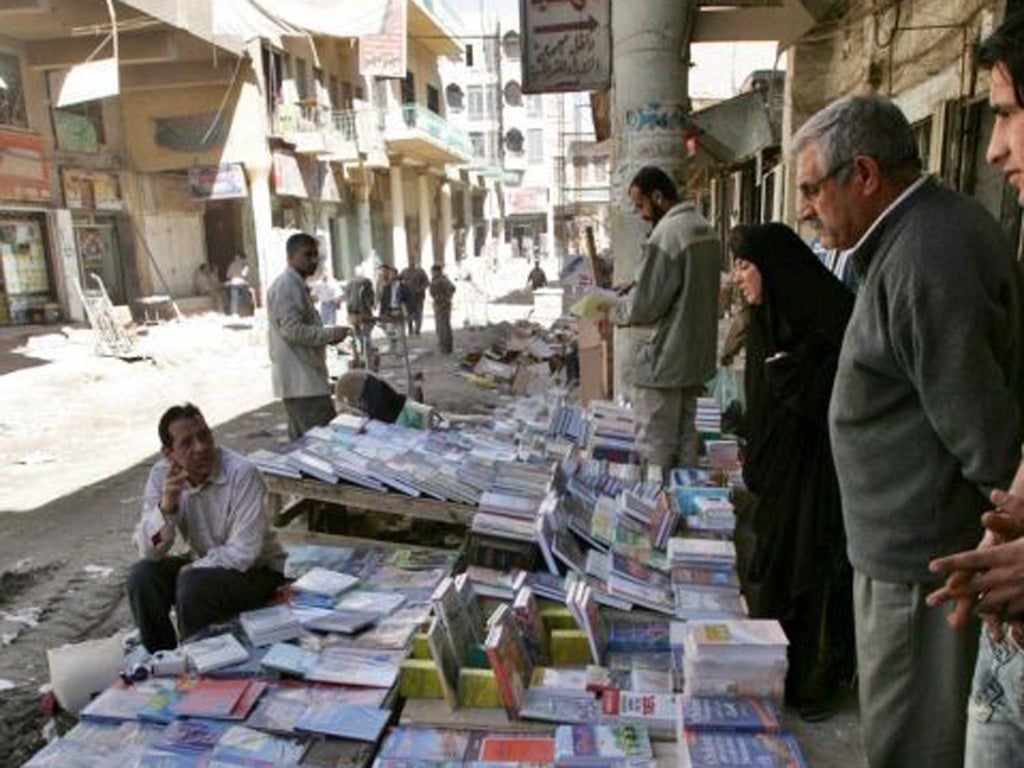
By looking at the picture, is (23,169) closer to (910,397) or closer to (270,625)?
(270,625)

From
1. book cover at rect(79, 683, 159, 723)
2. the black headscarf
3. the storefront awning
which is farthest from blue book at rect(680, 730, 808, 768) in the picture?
the storefront awning

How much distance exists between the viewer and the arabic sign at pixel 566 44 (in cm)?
543

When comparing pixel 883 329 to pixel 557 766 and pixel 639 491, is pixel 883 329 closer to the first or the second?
pixel 557 766

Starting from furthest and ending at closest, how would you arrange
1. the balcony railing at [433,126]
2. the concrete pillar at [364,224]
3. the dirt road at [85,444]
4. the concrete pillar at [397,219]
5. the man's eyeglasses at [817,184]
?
1. the concrete pillar at [397,219]
2. the concrete pillar at [364,224]
3. the balcony railing at [433,126]
4. the dirt road at [85,444]
5. the man's eyeglasses at [817,184]

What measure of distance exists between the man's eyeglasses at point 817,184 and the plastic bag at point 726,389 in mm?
3799

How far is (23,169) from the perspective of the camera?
45.8 ft

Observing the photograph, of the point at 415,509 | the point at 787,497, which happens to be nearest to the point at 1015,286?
the point at 787,497

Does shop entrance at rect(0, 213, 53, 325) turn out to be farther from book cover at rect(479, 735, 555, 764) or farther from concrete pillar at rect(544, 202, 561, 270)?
concrete pillar at rect(544, 202, 561, 270)

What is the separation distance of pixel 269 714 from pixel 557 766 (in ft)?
3.04

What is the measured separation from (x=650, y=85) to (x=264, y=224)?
561 inches

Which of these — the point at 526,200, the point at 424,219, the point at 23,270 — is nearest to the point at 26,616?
the point at 23,270

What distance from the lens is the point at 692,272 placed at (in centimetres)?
381

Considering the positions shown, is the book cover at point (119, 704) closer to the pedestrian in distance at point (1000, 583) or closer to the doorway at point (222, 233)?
the pedestrian in distance at point (1000, 583)

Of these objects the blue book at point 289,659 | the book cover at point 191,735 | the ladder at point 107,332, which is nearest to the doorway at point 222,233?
the ladder at point 107,332
